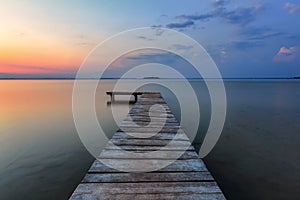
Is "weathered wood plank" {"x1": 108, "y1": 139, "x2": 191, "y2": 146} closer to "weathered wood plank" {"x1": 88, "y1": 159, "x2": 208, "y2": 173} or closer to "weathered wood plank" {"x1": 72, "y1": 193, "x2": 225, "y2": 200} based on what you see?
"weathered wood plank" {"x1": 88, "y1": 159, "x2": 208, "y2": 173}

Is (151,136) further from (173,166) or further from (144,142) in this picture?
(173,166)

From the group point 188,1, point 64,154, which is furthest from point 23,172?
point 188,1

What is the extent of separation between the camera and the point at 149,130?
4.84 metres

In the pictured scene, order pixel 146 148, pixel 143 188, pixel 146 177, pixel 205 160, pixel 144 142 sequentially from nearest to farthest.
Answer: pixel 143 188, pixel 146 177, pixel 146 148, pixel 144 142, pixel 205 160

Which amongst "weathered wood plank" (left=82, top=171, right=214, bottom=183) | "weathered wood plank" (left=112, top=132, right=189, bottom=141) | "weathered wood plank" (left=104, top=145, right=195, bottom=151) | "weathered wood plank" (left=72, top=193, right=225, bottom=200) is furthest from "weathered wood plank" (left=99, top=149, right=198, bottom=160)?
"weathered wood plank" (left=72, top=193, right=225, bottom=200)

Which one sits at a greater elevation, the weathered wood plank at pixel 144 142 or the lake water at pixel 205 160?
the weathered wood plank at pixel 144 142

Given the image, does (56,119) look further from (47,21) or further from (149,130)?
(149,130)

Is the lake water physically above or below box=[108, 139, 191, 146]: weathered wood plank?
below

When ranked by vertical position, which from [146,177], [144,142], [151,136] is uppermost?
[146,177]

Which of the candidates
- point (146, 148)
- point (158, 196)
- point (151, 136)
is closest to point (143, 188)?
→ point (158, 196)

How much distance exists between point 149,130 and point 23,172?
369 cm

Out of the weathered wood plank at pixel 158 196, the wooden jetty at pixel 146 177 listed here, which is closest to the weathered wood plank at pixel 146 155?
the wooden jetty at pixel 146 177

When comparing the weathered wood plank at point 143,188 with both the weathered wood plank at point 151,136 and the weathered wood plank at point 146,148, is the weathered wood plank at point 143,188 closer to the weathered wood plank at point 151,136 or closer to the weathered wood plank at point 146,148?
the weathered wood plank at point 146,148

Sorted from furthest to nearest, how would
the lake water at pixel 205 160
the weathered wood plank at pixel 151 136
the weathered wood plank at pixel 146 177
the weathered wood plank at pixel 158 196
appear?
the lake water at pixel 205 160, the weathered wood plank at pixel 151 136, the weathered wood plank at pixel 146 177, the weathered wood plank at pixel 158 196
